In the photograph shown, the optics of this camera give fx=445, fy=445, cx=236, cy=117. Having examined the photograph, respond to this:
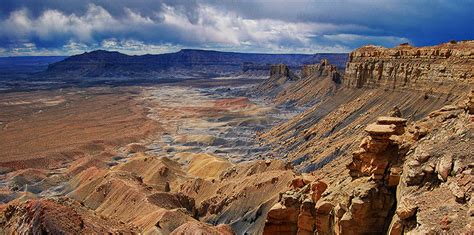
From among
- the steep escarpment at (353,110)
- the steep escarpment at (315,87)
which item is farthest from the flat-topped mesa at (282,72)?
the steep escarpment at (353,110)

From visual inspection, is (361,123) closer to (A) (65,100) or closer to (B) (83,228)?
(B) (83,228)

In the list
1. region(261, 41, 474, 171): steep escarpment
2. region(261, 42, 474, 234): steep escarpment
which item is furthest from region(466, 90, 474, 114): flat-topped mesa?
region(261, 41, 474, 171): steep escarpment

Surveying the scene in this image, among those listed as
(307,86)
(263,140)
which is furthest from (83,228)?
(307,86)

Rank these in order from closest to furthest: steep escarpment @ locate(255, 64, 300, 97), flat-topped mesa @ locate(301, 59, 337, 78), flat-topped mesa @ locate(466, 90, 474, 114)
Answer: flat-topped mesa @ locate(466, 90, 474, 114)
flat-topped mesa @ locate(301, 59, 337, 78)
steep escarpment @ locate(255, 64, 300, 97)

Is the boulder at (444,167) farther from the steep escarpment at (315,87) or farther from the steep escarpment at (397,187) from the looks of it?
the steep escarpment at (315,87)

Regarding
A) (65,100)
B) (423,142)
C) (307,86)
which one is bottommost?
(65,100)

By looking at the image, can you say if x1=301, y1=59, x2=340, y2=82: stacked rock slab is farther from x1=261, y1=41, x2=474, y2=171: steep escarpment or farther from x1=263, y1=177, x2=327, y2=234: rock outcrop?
x1=263, y1=177, x2=327, y2=234: rock outcrop
